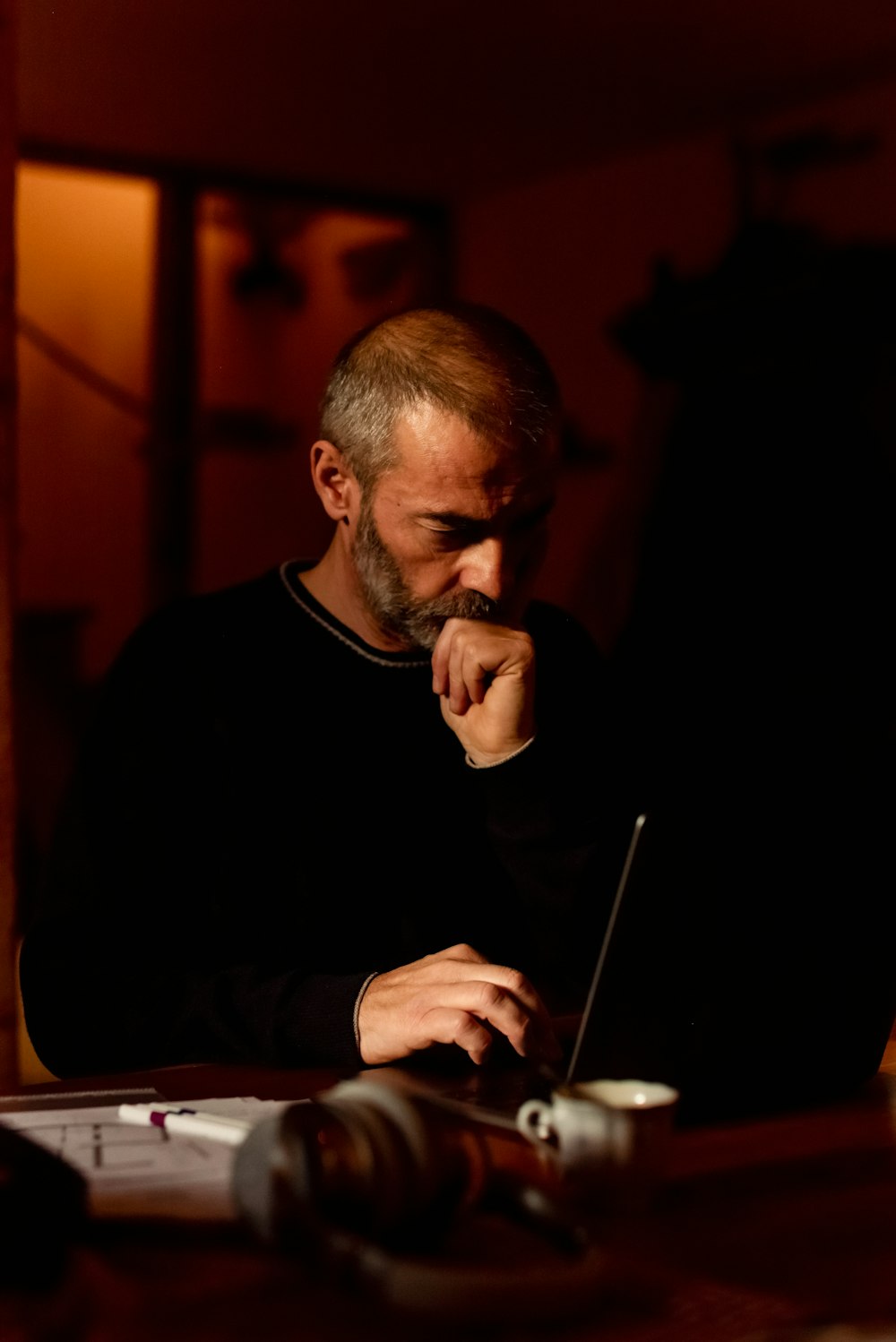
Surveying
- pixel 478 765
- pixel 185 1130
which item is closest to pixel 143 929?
pixel 478 765

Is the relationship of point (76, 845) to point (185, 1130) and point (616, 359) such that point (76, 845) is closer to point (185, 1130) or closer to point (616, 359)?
point (185, 1130)

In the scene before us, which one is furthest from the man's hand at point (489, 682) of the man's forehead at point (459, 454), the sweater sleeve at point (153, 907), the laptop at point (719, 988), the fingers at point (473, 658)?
the laptop at point (719, 988)

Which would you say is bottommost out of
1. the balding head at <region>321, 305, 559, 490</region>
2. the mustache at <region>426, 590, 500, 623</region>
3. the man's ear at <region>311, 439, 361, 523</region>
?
the mustache at <region>426, 590, 500, 623</region>

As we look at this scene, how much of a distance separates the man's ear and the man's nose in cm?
16

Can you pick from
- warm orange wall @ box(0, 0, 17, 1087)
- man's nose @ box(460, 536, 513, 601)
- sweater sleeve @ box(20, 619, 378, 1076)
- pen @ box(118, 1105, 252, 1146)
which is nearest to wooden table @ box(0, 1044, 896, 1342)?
pen @ box(118, 1105, 252, 1146)

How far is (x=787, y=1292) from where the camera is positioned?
772 millimetres

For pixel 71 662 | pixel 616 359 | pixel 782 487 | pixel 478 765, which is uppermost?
pixel 616 359

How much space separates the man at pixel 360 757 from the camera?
1537 mm

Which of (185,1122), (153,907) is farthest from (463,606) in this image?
(185,1122)

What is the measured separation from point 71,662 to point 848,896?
121 inches

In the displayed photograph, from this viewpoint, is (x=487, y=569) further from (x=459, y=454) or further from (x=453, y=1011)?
(x=453, y=1011)

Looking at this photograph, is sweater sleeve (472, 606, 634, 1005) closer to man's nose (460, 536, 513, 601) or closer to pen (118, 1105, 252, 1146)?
man's nose (460, 536, 513, 601)

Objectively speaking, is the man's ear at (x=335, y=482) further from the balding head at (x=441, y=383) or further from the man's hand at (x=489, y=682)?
the man's hand at (x=489, y=682)

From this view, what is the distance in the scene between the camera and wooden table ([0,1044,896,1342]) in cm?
72
